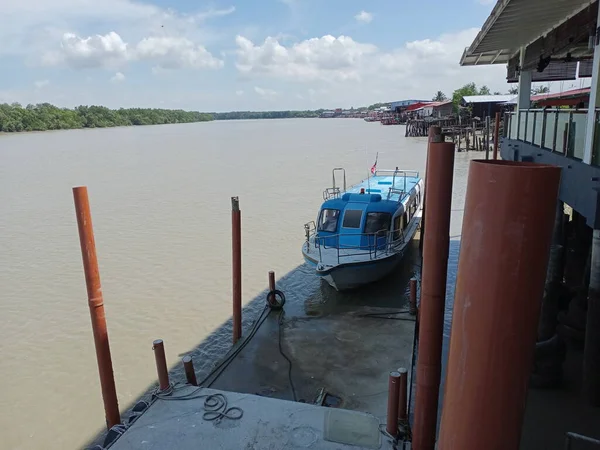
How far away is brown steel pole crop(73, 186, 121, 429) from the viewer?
6344 millimetres

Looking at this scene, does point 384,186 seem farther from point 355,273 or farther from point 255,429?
point 255,429

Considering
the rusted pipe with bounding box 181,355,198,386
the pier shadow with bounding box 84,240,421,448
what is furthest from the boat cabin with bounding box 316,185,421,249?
the rusted pipe with bounding box 181,355,198,386

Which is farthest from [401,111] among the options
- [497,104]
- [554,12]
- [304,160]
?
[554,12]

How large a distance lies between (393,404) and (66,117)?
12881 cm

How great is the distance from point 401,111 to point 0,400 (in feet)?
401

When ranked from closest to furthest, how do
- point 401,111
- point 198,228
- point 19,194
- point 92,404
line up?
point 92,404 < point 198,228 < point 19,194 < point 401,111

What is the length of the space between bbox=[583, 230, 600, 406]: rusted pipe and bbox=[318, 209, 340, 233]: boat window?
A: 7669 millimetres

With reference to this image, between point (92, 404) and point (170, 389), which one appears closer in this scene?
point (170, 389)

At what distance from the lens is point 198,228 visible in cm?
2109

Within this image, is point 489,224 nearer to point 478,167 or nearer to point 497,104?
point 478,167

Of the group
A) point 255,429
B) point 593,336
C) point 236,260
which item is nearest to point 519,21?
point 593,336

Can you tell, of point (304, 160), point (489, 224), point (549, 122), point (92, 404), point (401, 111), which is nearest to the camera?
point (489, 224)

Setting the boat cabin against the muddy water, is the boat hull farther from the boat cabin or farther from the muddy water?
the muddy water

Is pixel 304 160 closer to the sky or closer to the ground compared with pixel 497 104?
closer to the ground
